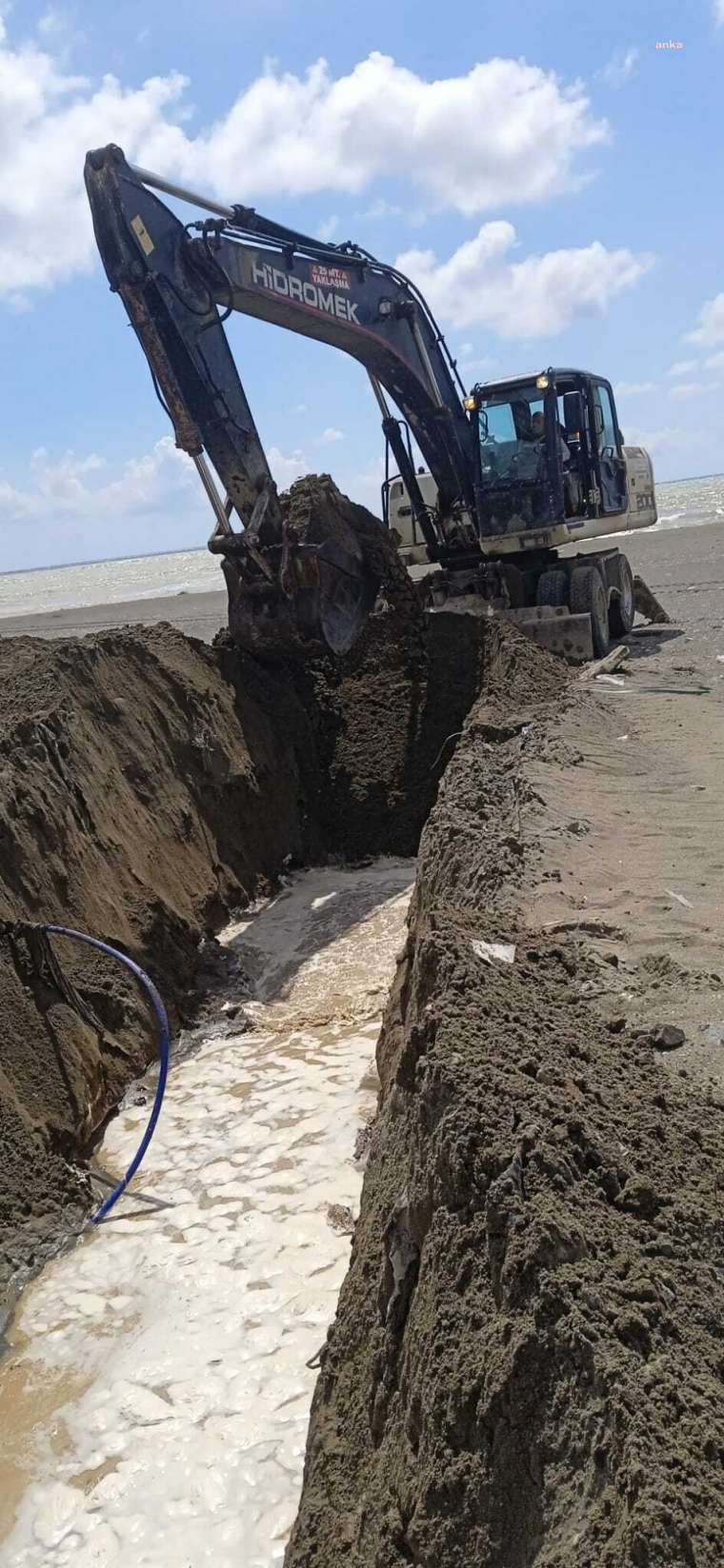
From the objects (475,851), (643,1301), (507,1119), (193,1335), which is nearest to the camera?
(643,1301)

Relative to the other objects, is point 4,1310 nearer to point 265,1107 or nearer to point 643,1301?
point 265,1107

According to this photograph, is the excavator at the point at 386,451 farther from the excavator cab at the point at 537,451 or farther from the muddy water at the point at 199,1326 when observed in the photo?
the muddy water at the point at 199,1326

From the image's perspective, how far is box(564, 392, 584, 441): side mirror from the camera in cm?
1149

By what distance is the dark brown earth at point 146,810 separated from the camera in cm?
561

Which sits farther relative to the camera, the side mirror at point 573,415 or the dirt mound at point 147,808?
the side mirror at point 573,415

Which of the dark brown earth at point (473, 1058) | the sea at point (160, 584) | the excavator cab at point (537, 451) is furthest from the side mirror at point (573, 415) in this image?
the sea at point (160, 584)

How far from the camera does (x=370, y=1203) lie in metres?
3.70

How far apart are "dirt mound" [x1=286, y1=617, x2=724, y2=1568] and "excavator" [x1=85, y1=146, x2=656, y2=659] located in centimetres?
615

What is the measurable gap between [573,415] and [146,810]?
20.6ft

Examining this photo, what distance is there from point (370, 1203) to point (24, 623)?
102 ft

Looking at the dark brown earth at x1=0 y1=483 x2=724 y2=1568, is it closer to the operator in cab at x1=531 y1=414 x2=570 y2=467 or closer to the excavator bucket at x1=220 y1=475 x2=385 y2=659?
the excavator bucket at x1=220 y1=475 x2=385 y2=659

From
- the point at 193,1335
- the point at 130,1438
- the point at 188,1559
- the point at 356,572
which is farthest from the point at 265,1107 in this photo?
the point at 356,572

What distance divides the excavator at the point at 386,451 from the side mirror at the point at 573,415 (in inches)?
0.5

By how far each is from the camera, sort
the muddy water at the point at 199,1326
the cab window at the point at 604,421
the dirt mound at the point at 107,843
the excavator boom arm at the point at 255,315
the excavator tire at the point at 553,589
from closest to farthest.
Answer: the muddy water at the point at 199,1326
the dirt mound at the point at 107,843
the excavator boom arm at the point at 255,315
the excavator tire at the point at 553,589
the cab window at the point at 604,421
